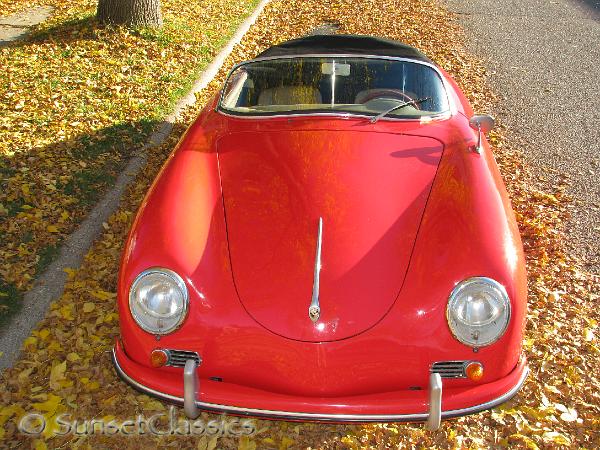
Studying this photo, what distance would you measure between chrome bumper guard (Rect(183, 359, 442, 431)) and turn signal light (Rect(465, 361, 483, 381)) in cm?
18

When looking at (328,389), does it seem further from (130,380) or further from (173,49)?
(173,49)

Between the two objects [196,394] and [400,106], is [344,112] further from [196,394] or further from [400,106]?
[196,394]

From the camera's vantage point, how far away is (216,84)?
27.1 ft

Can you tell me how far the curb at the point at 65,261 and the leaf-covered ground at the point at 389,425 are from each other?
7 centimetres

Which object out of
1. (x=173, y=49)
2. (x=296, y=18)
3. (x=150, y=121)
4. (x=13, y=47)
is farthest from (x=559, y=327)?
(x=296, y=18)

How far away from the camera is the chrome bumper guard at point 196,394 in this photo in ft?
8.70

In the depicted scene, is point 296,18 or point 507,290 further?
point 296,18

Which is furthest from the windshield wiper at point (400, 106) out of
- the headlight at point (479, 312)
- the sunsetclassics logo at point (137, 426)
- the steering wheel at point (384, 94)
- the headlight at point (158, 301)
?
the sunsetclassics logo at point (137, 426)

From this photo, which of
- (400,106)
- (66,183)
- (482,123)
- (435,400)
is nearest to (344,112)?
(400,106)

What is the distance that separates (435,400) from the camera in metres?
2.65

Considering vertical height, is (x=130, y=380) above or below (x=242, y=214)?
below

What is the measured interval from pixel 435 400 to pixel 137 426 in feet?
5.29

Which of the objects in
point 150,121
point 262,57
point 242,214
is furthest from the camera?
point 150,121

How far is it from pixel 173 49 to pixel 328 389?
7.08 metres
